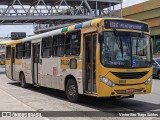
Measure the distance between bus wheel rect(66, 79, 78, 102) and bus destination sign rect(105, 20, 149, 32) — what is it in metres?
2.63

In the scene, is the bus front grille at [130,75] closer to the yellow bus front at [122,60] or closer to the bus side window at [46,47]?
the yellow bus front at [122,60]

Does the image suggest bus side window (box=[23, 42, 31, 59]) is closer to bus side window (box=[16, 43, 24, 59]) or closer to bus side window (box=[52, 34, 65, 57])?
bus side window (box=[16, 43, 24, 59])

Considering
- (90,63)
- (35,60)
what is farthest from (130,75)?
(35,60)

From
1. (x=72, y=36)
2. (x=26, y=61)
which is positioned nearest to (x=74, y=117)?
(x=72, y=36)

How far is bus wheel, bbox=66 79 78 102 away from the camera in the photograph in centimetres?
1260

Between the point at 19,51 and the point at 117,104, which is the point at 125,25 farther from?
the point at 19,51

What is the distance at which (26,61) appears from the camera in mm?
18719

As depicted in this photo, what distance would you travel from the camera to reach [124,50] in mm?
11391

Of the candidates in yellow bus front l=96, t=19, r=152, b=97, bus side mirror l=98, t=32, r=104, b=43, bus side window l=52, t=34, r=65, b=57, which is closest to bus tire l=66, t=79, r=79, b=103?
bus side window l=52, t=34, r=65, b=57

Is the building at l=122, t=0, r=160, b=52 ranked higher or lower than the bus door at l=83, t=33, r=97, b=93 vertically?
higher

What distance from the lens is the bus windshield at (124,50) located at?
36.6 ft

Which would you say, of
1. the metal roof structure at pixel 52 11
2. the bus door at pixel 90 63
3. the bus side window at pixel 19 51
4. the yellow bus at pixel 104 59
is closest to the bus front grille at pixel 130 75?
the yellow bus at pixel 104 59

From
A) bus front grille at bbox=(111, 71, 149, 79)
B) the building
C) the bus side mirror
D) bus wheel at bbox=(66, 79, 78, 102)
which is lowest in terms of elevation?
bus wheel at bbox=(66, 79, 78, 102)

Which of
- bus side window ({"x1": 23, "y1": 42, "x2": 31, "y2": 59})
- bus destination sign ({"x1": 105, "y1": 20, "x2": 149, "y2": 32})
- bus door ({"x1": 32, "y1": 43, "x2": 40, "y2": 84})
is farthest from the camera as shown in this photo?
bus side window ({"x1": 23, "y1": 42, "x2": 31, "y2": 59})
